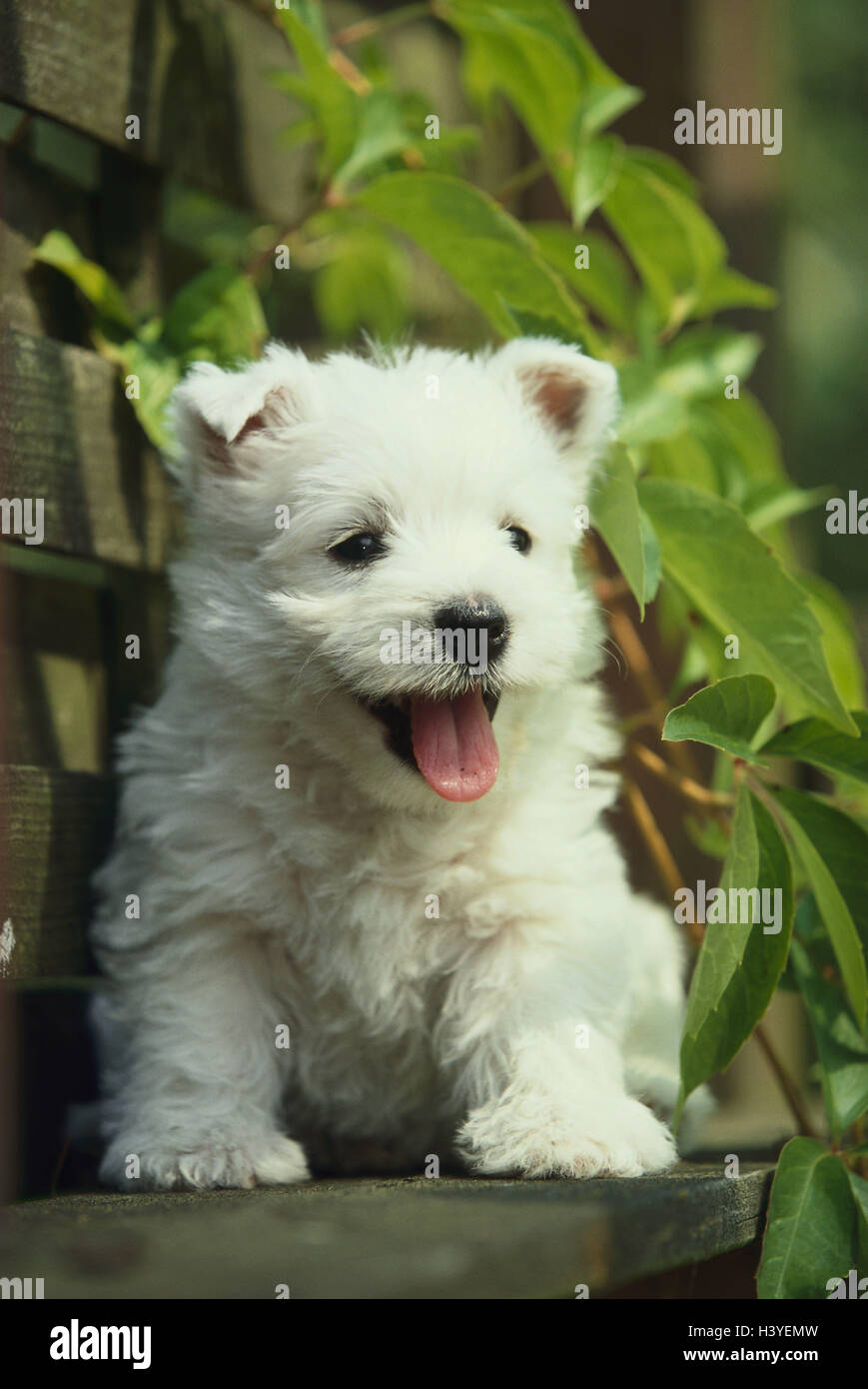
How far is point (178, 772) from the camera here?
2.68 meters

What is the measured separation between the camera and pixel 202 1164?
7.67ft

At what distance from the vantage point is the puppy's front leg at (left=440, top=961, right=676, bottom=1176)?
2.25 meters

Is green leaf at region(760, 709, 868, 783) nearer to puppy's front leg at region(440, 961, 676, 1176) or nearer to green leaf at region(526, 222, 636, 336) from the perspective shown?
puppy's front leg at region(440, 961, 676, 1176)

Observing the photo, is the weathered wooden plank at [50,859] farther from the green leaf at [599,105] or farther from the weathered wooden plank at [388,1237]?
the green leaf at [599,105]

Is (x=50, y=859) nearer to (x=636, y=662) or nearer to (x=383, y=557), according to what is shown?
(x=383, y=557)

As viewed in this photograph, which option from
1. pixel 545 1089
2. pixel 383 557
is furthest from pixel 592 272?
pixel 545 1089

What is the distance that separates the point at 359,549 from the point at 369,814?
Answer: 0.53 m

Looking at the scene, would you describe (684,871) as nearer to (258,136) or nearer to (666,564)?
(666,564)

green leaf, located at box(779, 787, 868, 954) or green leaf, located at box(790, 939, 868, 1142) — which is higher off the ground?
green leaf, located at box(779, 787, 868, 954)

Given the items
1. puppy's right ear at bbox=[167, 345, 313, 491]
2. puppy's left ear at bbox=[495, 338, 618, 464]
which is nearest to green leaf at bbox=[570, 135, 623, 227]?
puppy's left ear at bbox=[495, 338, 618, 464]

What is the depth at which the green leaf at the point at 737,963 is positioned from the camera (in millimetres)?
2227

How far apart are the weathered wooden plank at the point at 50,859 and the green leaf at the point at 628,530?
1.26m

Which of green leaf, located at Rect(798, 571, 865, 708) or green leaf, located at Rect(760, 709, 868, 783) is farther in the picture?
green leaf, located at Rect(798, 571, 865, 708)

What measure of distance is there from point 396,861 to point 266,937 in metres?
0.31
